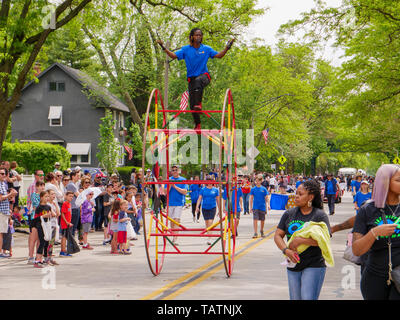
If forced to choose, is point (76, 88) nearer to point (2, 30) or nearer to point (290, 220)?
point (2, 30)

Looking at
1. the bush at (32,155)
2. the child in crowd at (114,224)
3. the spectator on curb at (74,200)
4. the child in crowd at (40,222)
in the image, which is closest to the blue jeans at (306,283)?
the child in crowd at (40,222)

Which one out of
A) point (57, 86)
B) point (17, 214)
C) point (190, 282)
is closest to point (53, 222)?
point (190, 282)

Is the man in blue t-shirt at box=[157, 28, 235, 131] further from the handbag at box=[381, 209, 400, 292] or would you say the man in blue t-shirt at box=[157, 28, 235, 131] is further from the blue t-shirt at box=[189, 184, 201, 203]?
the blue t-shirt at box=[189, 184, 201, 203]

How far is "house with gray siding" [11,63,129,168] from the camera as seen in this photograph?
55969 millimetres

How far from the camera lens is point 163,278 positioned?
10883mm

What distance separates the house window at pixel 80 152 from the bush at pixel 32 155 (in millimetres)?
13131

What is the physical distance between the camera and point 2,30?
17.3 metres

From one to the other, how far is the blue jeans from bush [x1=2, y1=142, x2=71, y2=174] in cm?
3680

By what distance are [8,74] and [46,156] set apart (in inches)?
985

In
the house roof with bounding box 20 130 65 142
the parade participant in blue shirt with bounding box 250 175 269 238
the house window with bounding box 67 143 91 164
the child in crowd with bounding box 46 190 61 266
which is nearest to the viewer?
the child in crowd with bounding box 46 190 61 266

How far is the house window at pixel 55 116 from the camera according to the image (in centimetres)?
5606

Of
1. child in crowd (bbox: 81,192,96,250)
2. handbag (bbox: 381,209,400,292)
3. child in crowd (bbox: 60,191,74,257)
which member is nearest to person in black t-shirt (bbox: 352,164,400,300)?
handbag (bbox: 381,209,400,292)

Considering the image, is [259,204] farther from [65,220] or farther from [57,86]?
[57,86]

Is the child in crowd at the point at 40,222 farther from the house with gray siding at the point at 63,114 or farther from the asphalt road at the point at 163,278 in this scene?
the house with gray siding at the point at 63,114
